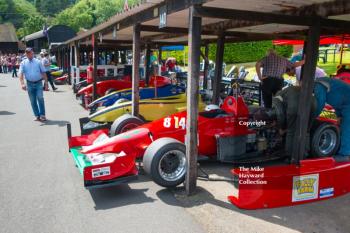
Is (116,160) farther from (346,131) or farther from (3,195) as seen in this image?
(346,131)

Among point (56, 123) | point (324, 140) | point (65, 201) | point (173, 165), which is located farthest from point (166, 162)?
point (56, 123)

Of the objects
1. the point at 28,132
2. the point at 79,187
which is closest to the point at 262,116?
the point at 79,187

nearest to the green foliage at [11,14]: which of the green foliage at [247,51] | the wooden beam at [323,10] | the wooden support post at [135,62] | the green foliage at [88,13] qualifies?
the green foliage at [88,13]

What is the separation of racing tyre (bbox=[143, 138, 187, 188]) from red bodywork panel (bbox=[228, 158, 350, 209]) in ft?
2.83

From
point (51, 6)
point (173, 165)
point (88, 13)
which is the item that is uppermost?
point (51, 6)

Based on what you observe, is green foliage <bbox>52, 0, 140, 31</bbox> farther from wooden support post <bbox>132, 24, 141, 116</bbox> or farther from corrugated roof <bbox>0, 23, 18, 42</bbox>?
wooden support post <bbox>132, 24, 141, 116</bbox>

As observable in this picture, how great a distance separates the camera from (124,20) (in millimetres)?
8250

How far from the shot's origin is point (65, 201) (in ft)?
16.0

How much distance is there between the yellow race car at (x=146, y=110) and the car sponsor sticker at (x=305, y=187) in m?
4.06

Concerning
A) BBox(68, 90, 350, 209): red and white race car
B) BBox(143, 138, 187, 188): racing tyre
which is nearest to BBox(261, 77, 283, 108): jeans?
BBox(68, 90, 350, 209): red and white race car

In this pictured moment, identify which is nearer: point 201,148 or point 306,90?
point 306,90

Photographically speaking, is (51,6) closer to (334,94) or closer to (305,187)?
(334,94)

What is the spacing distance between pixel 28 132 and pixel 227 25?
210 inches

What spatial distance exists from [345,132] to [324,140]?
39 cm
